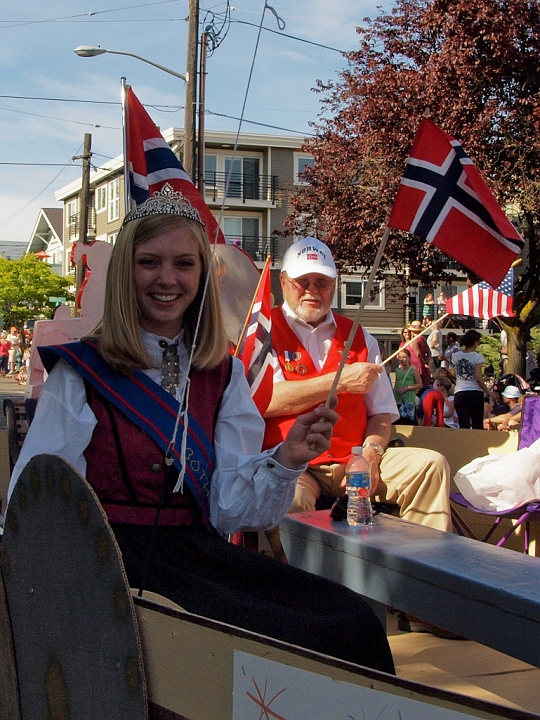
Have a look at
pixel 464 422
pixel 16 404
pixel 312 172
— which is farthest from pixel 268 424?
pixel 312 172

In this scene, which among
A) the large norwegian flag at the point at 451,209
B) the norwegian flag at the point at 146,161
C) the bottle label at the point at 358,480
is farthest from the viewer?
the norwegian flag at the point at 146,161

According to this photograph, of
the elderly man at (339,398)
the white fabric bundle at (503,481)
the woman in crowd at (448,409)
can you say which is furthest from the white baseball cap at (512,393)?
the elderly man at (339,398)

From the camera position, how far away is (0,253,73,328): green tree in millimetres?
44469

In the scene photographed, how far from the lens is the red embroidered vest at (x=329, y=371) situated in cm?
404

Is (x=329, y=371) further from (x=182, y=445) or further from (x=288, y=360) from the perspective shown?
(x=182, y=445)

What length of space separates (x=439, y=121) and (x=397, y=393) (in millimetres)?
5633

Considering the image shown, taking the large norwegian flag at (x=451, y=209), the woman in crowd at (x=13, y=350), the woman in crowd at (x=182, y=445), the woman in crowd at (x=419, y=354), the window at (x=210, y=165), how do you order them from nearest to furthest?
1. the woman in crowd at (x=182, y=445)
2. the large norwegian flag at (x=451, y=209)
3. the woman in crowd at (x=419, y=354)
4. the woman in crowd at (x=13, y=350)
5. the window at (x=210, y=165)

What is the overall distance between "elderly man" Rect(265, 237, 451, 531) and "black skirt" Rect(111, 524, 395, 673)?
5.21 ft

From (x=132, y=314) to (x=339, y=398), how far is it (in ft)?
5.97

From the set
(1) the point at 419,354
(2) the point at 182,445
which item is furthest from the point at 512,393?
(2) the point at 182,445

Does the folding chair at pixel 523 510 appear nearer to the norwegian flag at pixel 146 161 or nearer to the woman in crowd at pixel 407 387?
the norwegian flag at pixel 146 161

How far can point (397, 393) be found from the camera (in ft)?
35.9

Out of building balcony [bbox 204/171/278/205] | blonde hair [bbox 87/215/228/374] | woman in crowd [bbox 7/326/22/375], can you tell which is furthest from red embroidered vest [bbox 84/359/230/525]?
building balcony [bbox 204/171/278/205]

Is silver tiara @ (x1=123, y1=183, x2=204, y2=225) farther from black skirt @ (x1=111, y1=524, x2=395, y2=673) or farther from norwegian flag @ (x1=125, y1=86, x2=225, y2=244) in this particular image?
norwegian flag @ (x1=125, y1=86, x2=225, y2=244)
